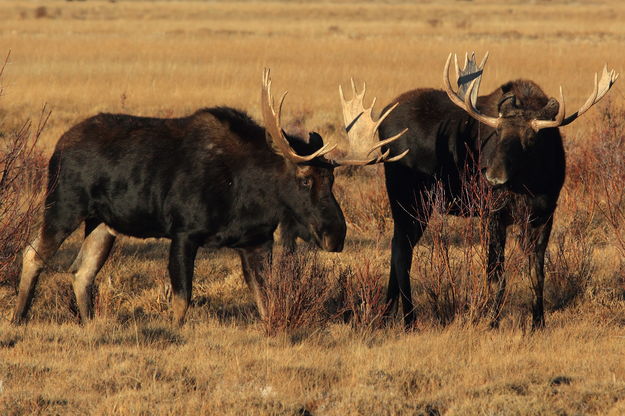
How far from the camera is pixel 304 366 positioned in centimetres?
672

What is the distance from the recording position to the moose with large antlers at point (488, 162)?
26.2 feet

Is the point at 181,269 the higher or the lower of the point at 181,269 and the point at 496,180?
the lower

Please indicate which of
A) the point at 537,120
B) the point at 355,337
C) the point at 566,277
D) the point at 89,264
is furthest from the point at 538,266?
the point at 89,264

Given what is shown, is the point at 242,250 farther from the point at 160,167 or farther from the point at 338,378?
the point at 338,378

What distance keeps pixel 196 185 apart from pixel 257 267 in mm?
846

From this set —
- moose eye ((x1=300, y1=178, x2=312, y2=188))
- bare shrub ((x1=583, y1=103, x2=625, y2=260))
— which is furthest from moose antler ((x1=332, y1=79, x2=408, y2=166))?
bare shrub ((x1=583, y1=103, x2=625, y2=260))

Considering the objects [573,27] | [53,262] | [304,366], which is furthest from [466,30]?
[304,366]

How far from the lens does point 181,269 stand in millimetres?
7891

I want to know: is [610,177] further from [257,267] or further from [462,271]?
[257,267]

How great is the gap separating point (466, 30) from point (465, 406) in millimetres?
44016

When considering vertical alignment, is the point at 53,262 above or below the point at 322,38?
below

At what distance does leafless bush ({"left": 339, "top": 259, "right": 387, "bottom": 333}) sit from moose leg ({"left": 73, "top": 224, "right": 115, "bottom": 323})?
2.14 meters

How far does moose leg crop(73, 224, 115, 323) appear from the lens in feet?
28.2

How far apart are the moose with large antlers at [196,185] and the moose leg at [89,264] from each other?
358 millimetres
